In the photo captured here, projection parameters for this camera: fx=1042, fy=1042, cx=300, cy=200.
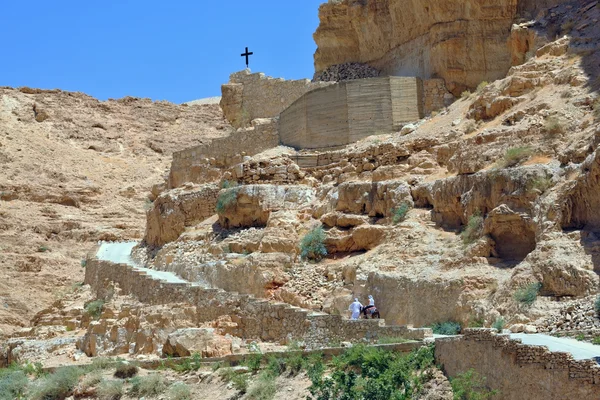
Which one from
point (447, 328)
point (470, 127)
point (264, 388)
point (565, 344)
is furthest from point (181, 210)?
point (565, 344)

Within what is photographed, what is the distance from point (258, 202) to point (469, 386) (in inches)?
453

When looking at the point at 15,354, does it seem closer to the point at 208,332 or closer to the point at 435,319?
the point at 208,332

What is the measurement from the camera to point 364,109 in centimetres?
2623

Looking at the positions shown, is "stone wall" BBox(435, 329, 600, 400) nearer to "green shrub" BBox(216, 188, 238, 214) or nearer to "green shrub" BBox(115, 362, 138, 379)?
"green shrub" BBox(115, 362, 138, 379)

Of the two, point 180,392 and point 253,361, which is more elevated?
point 253,361

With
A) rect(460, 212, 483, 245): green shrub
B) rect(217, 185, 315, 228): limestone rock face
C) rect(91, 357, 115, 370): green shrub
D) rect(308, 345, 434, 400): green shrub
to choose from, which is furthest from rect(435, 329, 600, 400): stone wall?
rect(217, 185, 315, 228): limestone rock face

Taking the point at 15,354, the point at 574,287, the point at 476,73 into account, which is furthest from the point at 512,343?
the point at 476,73

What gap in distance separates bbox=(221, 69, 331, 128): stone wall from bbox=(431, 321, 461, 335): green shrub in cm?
1501

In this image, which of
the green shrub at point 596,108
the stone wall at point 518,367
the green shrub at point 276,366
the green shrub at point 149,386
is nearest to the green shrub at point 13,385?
the green shrub at point 149,386

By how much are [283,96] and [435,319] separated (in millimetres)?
15414

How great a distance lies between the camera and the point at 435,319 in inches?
673

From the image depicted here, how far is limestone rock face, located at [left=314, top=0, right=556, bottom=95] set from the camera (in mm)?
25906

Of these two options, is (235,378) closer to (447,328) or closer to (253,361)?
(253,361)

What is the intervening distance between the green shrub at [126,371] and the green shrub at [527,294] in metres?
6.65
